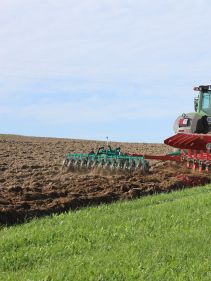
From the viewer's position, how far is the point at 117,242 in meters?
7.21

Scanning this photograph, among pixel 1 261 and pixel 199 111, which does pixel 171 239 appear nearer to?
pixel 1 261

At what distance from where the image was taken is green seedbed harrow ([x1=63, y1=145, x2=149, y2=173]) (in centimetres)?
1672

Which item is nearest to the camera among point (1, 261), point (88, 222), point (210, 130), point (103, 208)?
point (1, 261)

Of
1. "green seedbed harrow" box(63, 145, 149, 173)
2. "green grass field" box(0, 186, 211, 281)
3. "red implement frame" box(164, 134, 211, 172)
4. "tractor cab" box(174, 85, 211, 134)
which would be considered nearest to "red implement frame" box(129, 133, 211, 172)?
"red implement frame" box(164, 134, 211, 172)

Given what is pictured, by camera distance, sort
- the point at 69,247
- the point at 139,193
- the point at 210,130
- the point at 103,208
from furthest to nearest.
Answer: the point at 210,130
the point at 139,193
the point at 103,208
the point at 69,247

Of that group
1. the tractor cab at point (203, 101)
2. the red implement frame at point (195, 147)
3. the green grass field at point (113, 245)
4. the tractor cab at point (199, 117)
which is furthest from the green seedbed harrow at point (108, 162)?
the green grass field at point (113, 245)

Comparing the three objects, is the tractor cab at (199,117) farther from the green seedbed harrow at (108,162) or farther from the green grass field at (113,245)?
the green grass field at (113,245)

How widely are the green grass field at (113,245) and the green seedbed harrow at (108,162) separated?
671 cm

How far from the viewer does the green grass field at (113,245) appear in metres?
5.75

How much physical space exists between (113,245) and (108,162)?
10.2 metres

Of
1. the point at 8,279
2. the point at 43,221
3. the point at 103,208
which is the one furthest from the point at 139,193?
the point at 8,279

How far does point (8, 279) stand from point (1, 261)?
0.88 m

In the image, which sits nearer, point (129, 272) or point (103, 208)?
point (129, 272)

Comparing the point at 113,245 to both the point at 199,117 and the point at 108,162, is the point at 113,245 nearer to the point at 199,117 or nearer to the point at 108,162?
the point at 108,162
